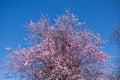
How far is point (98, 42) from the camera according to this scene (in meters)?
19.4

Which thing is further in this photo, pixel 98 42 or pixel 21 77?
pixel 98 42

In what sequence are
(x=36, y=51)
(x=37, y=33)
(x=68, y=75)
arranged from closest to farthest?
(x=68, y=75)
(x=36, y=51)
(x=37, y=33)

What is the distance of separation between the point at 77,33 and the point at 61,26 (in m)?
1.32

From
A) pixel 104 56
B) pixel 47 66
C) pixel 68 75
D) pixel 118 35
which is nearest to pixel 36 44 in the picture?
pixel 47 66

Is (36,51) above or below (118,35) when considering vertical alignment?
below

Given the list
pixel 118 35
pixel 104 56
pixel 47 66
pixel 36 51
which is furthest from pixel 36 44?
pixel 118 35

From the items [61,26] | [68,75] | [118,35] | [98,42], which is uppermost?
[118,35]

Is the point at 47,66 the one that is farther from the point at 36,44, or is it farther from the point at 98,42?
the point at 98,42

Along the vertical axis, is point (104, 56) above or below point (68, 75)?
above

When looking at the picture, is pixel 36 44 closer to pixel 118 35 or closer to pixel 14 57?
pixel 14 57

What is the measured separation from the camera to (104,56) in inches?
732

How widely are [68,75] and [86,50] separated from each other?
89.9 inches

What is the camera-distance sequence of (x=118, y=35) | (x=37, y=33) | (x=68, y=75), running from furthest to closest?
(x=118, y=35), (x=37, y=33), (x=68, y=75)

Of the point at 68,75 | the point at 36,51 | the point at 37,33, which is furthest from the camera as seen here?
the point at 37,33
